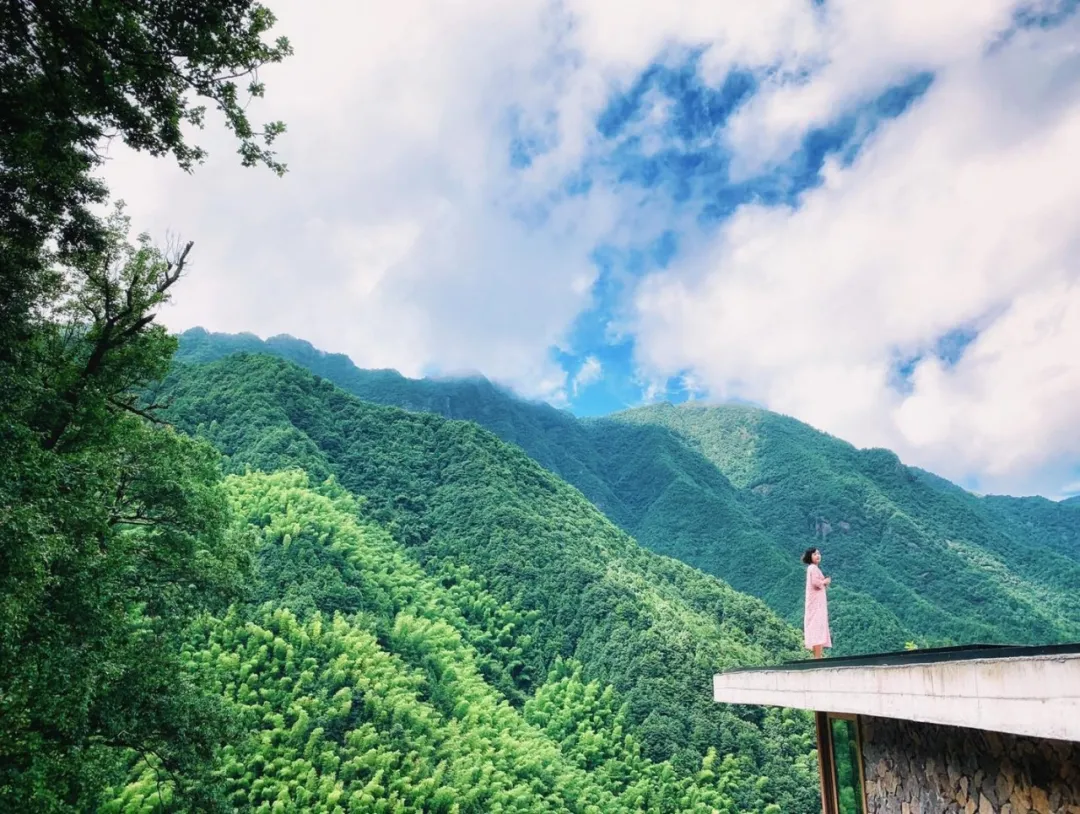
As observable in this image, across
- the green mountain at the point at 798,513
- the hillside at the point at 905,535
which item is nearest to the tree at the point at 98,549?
the green mountain at the point at 798,513

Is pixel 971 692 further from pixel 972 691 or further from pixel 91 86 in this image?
pixel 91 86

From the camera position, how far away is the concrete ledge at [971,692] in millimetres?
2223

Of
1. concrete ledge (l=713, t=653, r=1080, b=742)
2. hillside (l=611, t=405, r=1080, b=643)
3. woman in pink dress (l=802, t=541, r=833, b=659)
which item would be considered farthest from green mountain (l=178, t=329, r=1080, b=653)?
concrete ledge (l=713, t=653, r=1080, b=742)

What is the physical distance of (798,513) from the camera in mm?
70000

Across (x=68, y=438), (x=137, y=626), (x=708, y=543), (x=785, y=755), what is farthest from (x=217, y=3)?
(x=708, y=543)

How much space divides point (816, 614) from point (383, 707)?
43.1ft

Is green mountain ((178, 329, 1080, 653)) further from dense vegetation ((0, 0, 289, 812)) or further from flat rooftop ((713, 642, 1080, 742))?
flat rooftop ((713, 642, 1080, 742))

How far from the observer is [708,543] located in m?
61.8

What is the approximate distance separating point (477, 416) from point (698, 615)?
4786 centimetres

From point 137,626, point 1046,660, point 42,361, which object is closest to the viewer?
point 1046,660

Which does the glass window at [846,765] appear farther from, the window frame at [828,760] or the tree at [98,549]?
the tree at [98,549]

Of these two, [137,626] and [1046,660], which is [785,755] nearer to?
[137,626]

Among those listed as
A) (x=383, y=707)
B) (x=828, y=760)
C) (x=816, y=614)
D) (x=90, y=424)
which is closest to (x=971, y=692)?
(x=828, y=760)

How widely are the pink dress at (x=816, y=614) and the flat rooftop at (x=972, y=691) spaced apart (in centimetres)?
345
